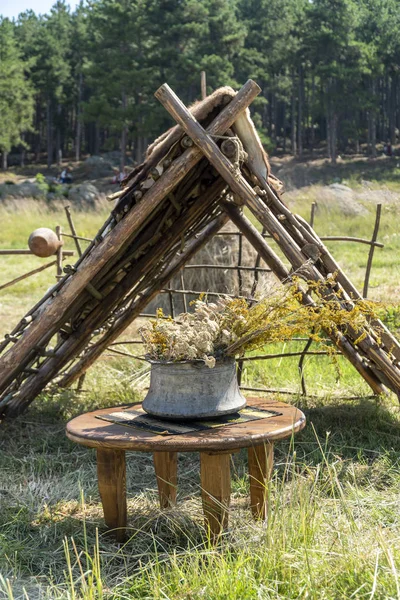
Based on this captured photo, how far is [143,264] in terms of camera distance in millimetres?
5035

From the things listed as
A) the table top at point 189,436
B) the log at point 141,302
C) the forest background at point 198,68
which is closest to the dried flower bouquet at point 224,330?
the table top at point 189,436

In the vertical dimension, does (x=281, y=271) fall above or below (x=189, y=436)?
above

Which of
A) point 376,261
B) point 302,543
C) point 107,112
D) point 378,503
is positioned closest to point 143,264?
point 378,503

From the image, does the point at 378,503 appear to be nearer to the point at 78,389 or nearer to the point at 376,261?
the point at 78,389

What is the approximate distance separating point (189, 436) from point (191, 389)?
0.73 ft

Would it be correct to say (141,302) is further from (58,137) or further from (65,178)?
(58,137)

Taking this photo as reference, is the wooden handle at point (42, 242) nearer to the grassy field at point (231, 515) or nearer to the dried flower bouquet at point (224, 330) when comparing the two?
the grassy field at point (231, 515)

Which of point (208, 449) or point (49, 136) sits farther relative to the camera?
point (49, 136)

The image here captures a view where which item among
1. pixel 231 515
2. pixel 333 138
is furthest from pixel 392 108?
pixel 231 515

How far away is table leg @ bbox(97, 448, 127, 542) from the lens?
135 inches

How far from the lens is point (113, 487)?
3.45 m

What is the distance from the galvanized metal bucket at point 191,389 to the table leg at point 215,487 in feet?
0.62

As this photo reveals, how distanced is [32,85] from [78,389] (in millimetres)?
42629

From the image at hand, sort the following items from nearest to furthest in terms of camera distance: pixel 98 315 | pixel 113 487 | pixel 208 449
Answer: pixel 208 449 < pixel 113 487 < pixel 98 315
